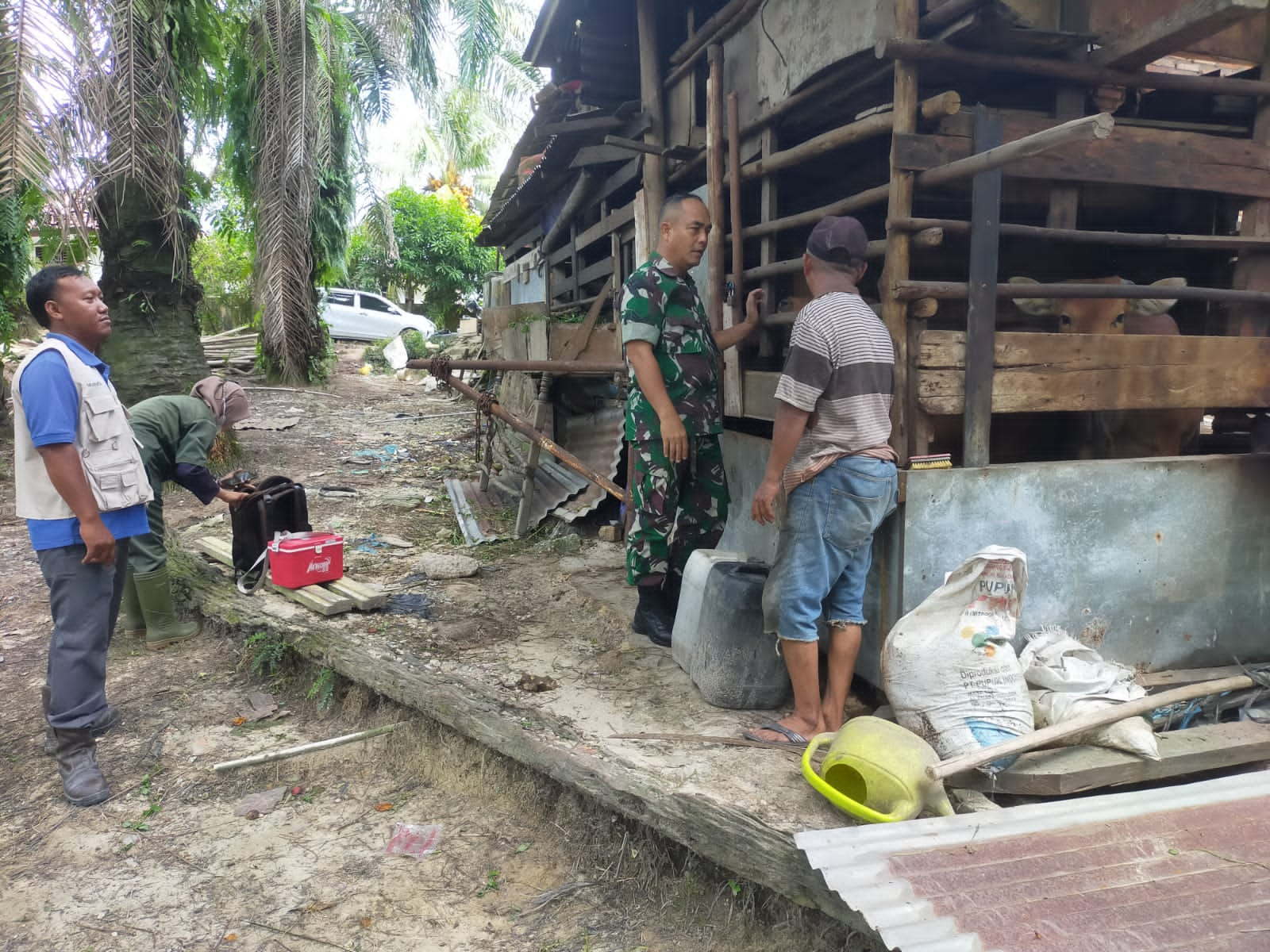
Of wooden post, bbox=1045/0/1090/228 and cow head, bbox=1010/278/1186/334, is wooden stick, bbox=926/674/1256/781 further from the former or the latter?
wooden post, bbox=1045/0/1090/228

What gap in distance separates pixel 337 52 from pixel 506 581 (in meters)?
7.22

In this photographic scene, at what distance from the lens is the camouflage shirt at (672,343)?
3.51 m

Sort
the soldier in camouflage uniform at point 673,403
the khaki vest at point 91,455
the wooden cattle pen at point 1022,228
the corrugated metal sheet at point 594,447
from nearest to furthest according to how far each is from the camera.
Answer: the wooden cattle pen at point 1022,228 < the khaki vest at point 91,455 < the soldier in camouflage uniform at point 673,403 < the corrugated metal sheet at point 594,447

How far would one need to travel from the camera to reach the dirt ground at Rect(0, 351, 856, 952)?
8.75 ft

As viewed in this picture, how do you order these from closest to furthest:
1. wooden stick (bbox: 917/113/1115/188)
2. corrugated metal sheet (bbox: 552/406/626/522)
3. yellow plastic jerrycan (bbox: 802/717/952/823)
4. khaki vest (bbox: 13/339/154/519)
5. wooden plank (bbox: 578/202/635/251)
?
wooden stick (bbox: 917/113/1115/188), yellow plastic jerrycan (bbox: 802/717/952/823), khaki vest (bbox: 13/339/154/519), wooden plank (bbox: 578/202/635/251), corrugated metal sheet (bbox: 552/406/626/522)

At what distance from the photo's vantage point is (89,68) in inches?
214

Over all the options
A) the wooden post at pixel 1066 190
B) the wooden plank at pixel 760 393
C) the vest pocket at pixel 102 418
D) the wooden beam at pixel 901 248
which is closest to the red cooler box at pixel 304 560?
the vest pocket at pixel 102 418

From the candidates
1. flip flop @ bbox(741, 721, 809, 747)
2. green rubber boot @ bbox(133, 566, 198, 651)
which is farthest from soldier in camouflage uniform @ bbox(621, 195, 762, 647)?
green rubber boot @ bbox(133, 566, 198, 651)

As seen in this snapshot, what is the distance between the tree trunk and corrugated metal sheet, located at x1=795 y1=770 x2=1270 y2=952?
7983 millimetres

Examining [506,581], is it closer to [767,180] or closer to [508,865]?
[508,865]

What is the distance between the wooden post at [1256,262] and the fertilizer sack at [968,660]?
1698mm

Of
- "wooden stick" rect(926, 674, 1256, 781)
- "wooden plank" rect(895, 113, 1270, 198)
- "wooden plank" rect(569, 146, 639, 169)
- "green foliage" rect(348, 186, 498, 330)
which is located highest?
"green foliage" rect(348, 186, 498, 330)

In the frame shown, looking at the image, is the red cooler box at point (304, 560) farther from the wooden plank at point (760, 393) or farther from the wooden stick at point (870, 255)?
the wooden stick at point (870, 255)

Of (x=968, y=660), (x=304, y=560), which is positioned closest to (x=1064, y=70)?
(x=968, y=660)
